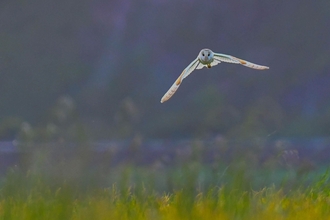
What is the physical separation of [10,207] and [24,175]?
0.17 m

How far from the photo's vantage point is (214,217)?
2.52 metres

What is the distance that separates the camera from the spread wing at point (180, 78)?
12.2ft

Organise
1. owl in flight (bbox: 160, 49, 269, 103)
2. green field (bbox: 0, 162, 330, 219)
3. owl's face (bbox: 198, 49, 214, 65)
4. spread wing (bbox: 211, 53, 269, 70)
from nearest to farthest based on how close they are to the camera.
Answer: green field (bbox: 0, 162, 330, 219), spread wing (bbox: 211, 53, 269, 70), owl in flight (bbox: 160, 49, 269, 103), owl's face (bbox: 198, 49, 214, 65)

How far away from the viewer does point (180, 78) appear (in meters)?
3.94

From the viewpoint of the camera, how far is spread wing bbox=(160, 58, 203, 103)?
3.73 meters

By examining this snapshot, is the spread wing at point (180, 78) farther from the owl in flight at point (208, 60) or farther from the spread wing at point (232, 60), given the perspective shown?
the spread wing at point (232, 60)

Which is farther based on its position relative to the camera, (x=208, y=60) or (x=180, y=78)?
(x=208, y=60)

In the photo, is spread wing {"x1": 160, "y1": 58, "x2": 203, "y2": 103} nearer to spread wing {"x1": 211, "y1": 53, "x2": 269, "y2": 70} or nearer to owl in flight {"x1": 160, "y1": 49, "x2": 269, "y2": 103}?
owl in flight {"x1": 160, "y1": 49, "x2": 269, "y2": 103}

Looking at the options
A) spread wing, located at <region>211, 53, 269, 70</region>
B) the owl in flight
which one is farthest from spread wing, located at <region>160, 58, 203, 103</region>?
spread wing, located at <region>211, 53, 269, 70</region>

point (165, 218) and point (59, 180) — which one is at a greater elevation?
point (59, 180)

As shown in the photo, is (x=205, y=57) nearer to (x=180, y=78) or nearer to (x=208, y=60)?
(x=208, y=60)

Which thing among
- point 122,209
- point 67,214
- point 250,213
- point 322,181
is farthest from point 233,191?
point 322,181

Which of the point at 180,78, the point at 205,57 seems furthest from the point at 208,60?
the point at 180,78

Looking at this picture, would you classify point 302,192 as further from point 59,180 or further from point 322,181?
point 59,180
